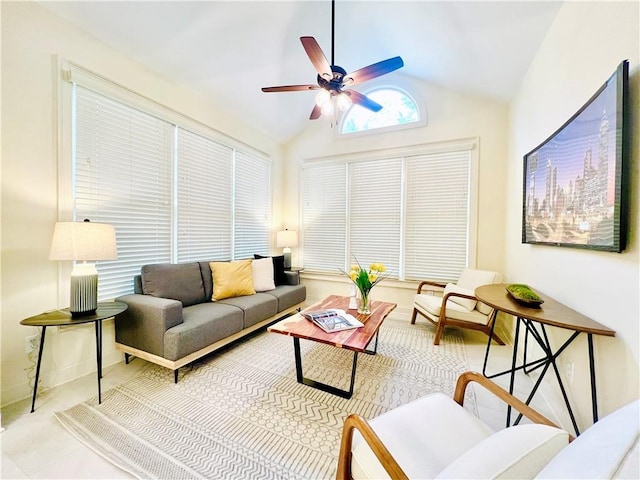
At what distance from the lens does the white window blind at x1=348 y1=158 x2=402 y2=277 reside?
3828 millimetres

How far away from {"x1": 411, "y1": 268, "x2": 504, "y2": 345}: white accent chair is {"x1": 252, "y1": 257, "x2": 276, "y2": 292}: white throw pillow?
1.99m

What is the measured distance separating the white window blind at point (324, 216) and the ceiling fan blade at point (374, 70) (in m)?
2.06

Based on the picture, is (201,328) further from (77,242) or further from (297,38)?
(297,38)

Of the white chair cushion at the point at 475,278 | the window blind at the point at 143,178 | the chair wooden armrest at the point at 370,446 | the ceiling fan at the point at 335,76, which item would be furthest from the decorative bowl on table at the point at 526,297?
the window blind at the point at 143,178

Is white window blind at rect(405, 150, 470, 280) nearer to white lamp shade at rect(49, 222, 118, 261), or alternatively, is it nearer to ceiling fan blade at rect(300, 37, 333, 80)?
ceiling fan blade at rect(300, 37, 333, 80)

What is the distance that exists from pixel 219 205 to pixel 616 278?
3.71m

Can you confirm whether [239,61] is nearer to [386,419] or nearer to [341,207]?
[341,207]

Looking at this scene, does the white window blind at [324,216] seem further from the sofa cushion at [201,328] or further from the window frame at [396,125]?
the sofa cushion at [201,328]

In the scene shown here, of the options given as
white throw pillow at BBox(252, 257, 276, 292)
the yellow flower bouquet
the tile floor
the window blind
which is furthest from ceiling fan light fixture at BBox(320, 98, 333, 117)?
the tile floor

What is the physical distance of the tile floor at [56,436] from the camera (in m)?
1.32

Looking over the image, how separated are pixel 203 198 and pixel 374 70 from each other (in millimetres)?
2466

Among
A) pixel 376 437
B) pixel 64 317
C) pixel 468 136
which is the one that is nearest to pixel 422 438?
pixel 376 437

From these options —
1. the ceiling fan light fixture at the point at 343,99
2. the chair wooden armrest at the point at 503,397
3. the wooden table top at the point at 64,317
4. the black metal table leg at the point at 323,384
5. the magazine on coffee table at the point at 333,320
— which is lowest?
the black metal table leg at the point at 323,384

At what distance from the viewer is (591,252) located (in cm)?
143
